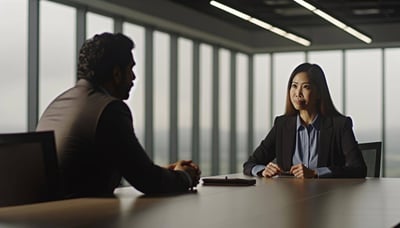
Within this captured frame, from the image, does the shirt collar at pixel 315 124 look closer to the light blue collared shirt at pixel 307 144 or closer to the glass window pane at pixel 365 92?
the light blue collared shirt at pixel 307 144

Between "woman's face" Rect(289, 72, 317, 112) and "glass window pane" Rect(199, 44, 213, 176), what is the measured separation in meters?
8.96

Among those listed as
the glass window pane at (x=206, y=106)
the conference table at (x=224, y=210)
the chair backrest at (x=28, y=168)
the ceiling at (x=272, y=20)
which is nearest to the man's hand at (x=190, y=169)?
the conference table at (x=224, y=210)

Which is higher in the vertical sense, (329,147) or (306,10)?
(306,10)

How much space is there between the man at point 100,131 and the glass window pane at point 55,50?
6.10m

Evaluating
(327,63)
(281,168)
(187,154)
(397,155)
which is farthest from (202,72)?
(281,168)

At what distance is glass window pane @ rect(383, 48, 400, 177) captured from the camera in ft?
44.4

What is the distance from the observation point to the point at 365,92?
1369 cm

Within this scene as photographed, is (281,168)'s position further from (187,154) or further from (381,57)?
(381,57)

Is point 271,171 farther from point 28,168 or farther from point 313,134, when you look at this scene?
point 28,168

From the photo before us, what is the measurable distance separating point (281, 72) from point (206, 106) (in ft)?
6.84

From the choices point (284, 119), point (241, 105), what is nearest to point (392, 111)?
point (241, 105)

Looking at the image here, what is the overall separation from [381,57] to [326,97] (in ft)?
32.8

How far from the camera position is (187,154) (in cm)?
1257

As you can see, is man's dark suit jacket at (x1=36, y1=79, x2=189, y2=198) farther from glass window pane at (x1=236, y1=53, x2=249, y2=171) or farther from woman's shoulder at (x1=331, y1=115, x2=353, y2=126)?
glass window pane at (x1=236, y1=53, x2=249, y2=171)
